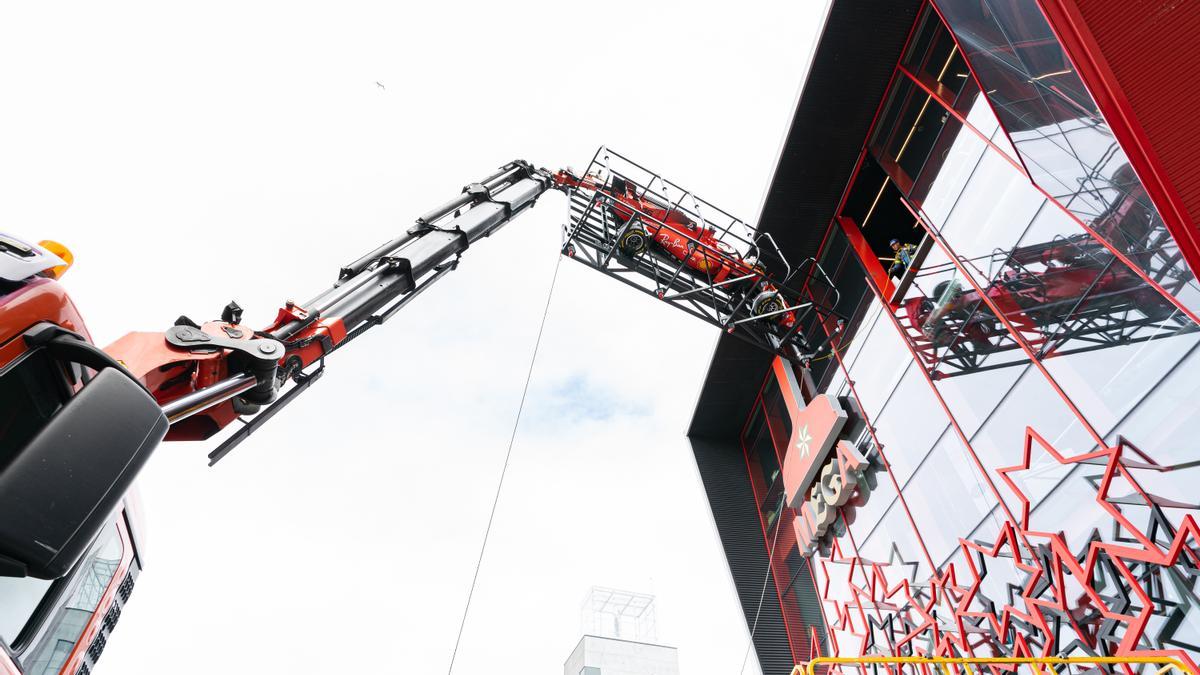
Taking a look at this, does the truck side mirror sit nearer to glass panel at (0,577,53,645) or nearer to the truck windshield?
glass panel at (0,577,53,645)

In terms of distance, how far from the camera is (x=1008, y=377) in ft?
30.3

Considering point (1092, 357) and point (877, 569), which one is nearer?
point (1092, 357)

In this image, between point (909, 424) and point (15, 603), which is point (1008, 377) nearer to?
point (909, 424)

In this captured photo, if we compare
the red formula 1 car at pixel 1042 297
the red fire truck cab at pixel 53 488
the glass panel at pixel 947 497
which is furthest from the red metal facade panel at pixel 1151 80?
the red fire truck cab at pixel 53 488

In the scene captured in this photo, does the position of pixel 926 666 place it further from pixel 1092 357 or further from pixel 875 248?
pixel 875 248

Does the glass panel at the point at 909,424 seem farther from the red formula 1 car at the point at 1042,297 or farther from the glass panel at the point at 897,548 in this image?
the red formula 1 car at the point at 1042,297

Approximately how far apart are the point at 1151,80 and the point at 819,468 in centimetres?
897

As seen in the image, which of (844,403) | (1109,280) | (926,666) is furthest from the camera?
(844,403)

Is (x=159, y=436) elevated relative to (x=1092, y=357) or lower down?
lower down

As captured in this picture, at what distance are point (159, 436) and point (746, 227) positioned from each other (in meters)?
14.1

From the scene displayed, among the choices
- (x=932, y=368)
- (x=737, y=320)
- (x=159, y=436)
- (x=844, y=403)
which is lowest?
(x=159, y=436)

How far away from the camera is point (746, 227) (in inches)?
619

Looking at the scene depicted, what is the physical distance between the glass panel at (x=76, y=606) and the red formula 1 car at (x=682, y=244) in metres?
11.3

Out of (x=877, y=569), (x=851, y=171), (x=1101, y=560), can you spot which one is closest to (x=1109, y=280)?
(x=1101, y=560)
